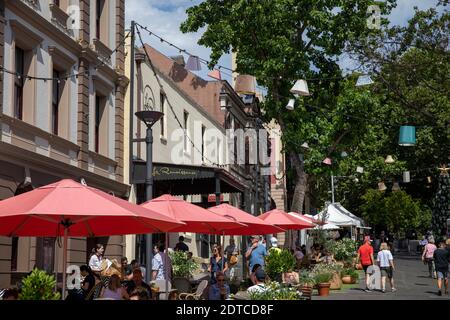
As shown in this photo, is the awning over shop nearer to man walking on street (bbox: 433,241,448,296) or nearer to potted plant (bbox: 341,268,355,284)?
potted plant (bbox: 341,268,355,284)

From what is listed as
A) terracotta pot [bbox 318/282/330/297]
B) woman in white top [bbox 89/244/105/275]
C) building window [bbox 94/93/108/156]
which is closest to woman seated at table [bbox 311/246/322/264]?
terracotta pot [bbox 318/282/330/297]

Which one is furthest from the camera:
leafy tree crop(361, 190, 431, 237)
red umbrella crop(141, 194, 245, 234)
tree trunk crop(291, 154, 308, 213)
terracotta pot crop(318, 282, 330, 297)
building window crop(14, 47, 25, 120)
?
leafy tree crop(361, 190, 431, 237)

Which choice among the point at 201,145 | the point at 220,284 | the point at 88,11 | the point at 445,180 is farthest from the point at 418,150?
the point at 220,284

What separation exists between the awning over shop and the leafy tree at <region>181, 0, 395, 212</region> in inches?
139

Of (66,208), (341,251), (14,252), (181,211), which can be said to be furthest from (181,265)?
(341,251)

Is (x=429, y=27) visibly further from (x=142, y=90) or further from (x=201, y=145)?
(x=201, y=145)

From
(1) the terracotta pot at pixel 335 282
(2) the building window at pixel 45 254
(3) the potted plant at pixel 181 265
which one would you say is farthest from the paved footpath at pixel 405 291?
(2) the building window at pixel 45 254

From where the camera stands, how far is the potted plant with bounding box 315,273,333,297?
64.8 ft

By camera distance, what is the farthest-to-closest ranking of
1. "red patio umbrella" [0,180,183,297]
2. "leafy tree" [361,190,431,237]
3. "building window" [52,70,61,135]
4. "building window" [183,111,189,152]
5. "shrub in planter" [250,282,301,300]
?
"leafy tree" [361,190,431,237]
"building window" [183,111,189,152]
"building window" [52,70,61,135]
"shrub in planter" [250,282,301,300]
"red patio umbrella" [0,180,183,297]

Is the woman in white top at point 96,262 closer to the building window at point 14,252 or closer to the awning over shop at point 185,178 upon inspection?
the building window at point 14,252

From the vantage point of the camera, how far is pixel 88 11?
20406 millimetres

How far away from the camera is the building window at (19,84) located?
16453mm

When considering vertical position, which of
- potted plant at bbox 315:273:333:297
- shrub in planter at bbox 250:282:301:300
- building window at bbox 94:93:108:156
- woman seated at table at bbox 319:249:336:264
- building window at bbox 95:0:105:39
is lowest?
potted plant at bbox 315:273:333:297

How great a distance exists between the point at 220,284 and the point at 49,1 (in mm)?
9334
